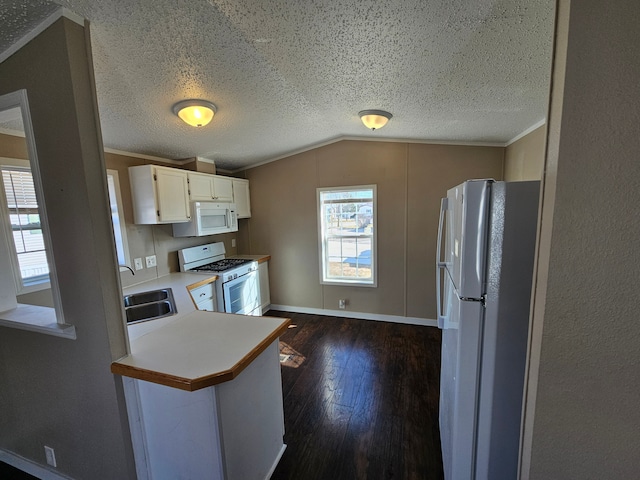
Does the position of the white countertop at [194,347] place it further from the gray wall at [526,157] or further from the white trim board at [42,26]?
the gray wall at [526,157]

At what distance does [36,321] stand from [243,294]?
7.12 ft

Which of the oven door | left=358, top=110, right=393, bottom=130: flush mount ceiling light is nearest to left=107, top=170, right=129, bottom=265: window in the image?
the oven door

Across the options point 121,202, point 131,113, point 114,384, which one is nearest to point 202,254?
point 121,202

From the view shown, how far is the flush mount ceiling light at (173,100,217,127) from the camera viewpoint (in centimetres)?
193

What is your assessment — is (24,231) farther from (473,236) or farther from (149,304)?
(473,236)

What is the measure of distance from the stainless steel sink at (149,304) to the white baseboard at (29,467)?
3.09 ft

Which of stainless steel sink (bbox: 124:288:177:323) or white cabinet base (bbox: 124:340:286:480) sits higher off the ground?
stainless steel sink (bbox: 124:288:177:323)

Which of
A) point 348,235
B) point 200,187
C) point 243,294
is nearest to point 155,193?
point 200,187

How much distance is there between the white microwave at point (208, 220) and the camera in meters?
3.11

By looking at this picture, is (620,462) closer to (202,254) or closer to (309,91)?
(309,91)

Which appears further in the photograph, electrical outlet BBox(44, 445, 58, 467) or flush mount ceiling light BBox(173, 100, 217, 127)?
flush mount ceiling light BBox(173, 100, 217, 127)

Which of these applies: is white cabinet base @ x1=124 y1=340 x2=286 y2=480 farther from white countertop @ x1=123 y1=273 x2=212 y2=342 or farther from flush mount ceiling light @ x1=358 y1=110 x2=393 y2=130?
flush mount ceiling light @ x1=358 y1=110 x2=393 y2=130

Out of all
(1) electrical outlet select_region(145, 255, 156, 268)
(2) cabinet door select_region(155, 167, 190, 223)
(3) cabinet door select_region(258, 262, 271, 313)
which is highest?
(2) cabinet door select_region(155, 167, 190, 223)

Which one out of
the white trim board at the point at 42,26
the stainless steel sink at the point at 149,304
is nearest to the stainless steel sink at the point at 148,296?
the stainless steel sink at the point at 149,304
